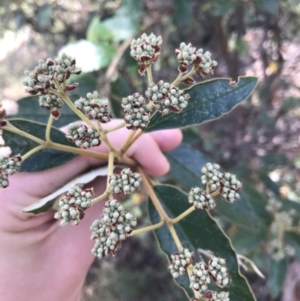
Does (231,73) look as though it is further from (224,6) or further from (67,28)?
(67,28)

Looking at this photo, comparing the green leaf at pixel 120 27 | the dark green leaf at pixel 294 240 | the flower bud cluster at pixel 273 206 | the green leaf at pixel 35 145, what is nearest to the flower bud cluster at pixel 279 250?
the dark green leaf at pixel 294 240

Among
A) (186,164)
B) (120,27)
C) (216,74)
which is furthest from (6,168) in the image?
(216,74)

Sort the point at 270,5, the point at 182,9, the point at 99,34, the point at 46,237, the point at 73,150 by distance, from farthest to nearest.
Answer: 1. the point at 99,34
2. the point at 182,9
3. the point at 270,5
4. the point at 46,237
5. the point at 73,150

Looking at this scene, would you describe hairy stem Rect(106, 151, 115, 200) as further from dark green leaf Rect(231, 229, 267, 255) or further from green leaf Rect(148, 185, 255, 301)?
dark green leaf Rect(231, 229, 267, 255)

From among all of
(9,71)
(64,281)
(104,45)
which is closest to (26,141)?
(64,281)

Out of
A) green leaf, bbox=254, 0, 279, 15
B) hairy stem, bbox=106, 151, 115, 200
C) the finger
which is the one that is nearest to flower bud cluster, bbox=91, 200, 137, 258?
A: hairy stem, bbox=106, 151, 115, 200

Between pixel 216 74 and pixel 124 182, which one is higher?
pixel 216 74

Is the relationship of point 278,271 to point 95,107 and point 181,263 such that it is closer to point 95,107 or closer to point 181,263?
point 181,263

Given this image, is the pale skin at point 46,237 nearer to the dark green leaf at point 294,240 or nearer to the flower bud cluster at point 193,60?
the flower bud cluster at point 193,60
